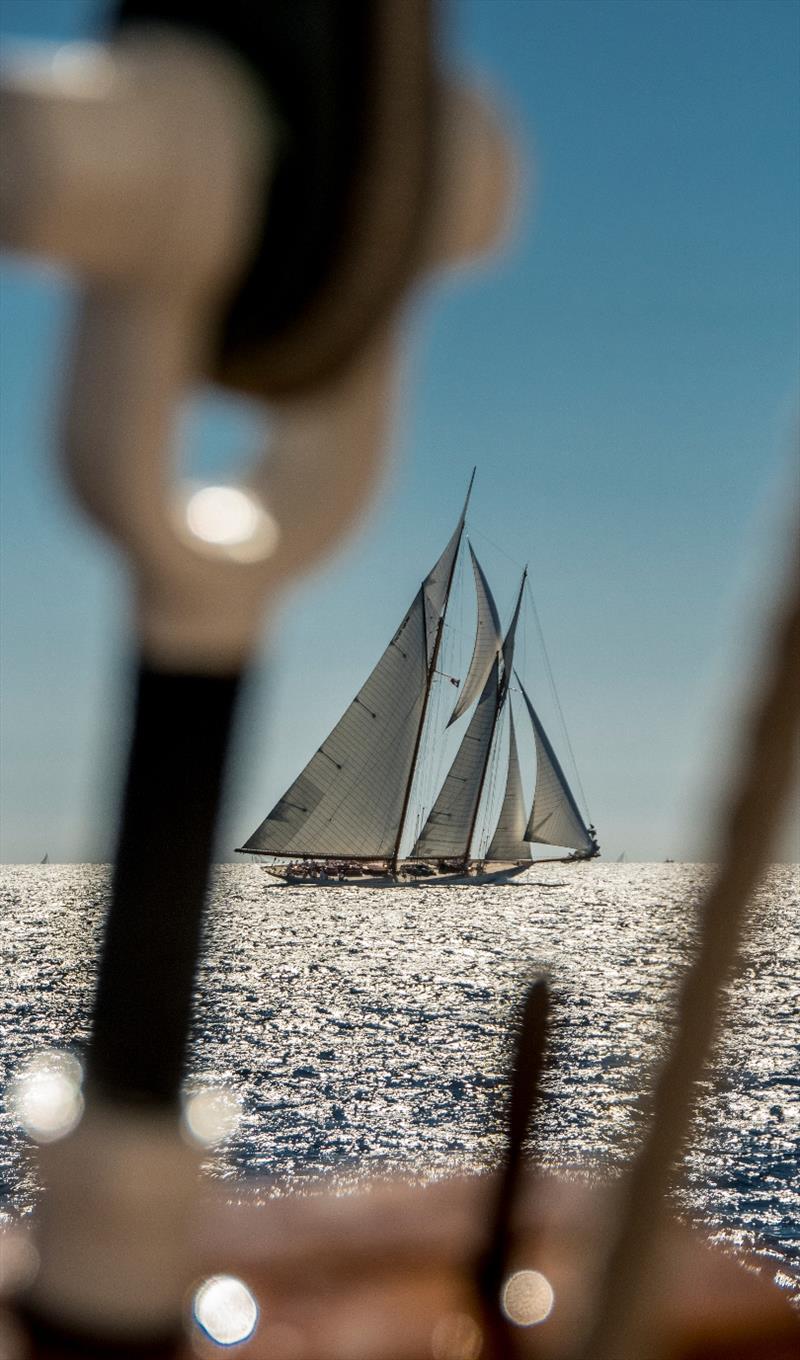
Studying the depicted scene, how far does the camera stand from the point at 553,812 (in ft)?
226

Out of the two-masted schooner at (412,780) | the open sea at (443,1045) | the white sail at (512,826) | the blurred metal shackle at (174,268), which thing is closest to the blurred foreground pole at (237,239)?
the blurred metal shackle at (174,268)

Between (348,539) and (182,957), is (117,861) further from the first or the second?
(348,539)

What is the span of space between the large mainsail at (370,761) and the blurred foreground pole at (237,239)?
171ft

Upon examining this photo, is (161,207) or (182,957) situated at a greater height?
(161,207)

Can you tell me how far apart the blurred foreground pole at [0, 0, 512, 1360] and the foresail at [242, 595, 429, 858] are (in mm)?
52006

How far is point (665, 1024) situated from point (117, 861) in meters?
0.31

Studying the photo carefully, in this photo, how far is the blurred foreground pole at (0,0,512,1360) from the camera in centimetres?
38

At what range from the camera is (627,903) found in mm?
93688

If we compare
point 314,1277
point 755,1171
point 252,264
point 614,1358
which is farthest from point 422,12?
point 755,1171

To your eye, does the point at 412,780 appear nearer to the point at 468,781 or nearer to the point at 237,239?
the point at 468,781

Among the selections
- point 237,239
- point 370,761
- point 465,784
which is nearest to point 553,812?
point 465,784

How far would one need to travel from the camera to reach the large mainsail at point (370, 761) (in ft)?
175

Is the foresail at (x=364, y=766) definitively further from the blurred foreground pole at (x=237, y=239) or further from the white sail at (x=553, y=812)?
the blurred foreground pole at (x=237, y=239)

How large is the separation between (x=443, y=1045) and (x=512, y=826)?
4168 cm
